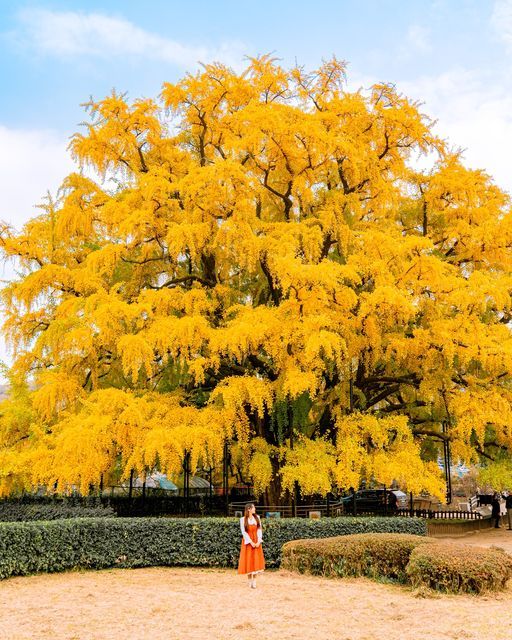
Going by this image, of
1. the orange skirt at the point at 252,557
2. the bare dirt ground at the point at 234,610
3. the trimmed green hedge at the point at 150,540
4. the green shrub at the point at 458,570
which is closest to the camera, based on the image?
the bare dirt ground at the point at 234,610

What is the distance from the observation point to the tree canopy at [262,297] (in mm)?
15016

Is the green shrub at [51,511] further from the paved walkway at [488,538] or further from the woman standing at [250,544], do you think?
the paved walkway at [488,538]

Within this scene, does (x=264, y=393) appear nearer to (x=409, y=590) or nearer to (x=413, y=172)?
(x=409, y=590)

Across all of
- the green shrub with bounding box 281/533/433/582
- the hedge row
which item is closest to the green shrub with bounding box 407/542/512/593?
the hedge row

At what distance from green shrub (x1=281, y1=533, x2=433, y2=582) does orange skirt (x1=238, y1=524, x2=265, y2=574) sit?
116cm

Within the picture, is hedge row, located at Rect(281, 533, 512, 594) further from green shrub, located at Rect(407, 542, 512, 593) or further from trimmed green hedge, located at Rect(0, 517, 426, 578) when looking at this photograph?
trimmed green hedge, located at Rect(0, 517, 426, 578)

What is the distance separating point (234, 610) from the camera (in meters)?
9.43

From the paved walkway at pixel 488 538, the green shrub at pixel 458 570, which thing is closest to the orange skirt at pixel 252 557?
the green shrub at pixel 458 570

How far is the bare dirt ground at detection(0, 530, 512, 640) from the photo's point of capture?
7992mm

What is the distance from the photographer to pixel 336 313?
1552 centimetres

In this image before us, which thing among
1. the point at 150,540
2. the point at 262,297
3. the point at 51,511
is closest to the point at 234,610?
the point at 150,540

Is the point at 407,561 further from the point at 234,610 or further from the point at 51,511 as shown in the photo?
the point at 51,511

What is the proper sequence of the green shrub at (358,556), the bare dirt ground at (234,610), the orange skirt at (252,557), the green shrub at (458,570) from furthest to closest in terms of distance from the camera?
the green shrub at (358,556) < the orange skirt at (252,557) < the green shrub at (458,570) < the bare dirt ground at (234,610)

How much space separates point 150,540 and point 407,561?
16.4 ft
